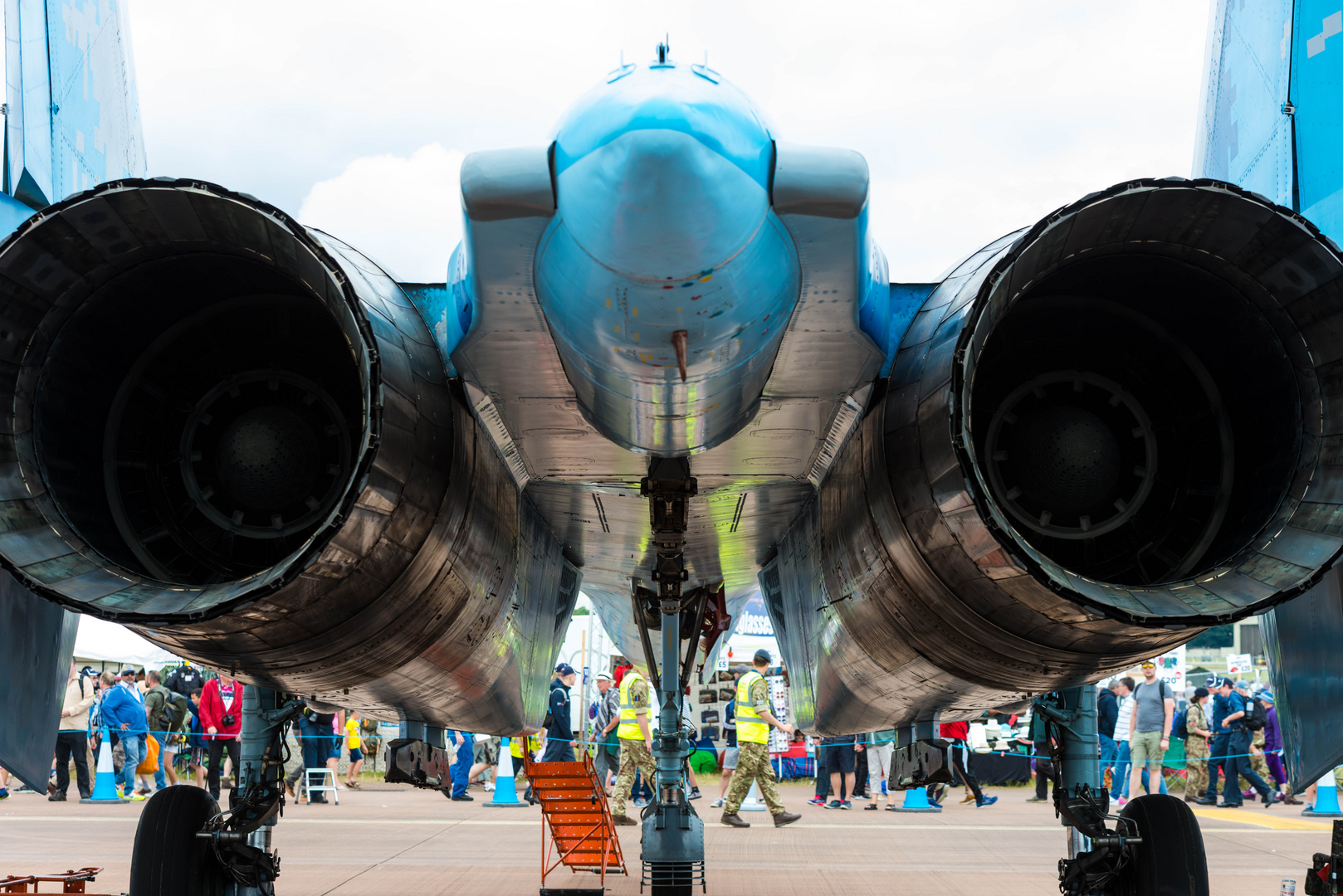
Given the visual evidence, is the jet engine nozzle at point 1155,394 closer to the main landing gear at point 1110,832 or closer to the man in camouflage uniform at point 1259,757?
the main landing gear at point 1110,832

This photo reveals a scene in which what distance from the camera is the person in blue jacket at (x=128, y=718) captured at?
1254cm

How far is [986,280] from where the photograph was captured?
2.73 meters

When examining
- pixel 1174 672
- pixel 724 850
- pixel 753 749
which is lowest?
pixel 724 850

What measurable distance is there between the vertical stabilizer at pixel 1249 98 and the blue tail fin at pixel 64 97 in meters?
4.39

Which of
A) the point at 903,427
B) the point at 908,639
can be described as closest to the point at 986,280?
the point at 903,427

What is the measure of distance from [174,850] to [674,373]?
287cm

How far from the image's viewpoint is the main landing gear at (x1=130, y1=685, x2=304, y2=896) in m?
3.91

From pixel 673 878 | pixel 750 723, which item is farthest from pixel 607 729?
pixel 673 878

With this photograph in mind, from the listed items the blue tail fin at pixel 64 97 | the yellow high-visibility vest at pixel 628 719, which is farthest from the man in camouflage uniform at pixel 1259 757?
the blue tail fin at pixel 64 97

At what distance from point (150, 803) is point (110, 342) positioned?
1.85 meters

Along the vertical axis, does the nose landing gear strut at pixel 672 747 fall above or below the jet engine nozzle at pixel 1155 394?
below

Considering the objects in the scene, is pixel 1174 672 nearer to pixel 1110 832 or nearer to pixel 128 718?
pixel 128 718

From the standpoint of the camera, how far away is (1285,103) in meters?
3.73

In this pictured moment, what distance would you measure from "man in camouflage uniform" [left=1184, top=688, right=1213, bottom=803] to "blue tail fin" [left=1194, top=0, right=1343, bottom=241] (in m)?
11.4
